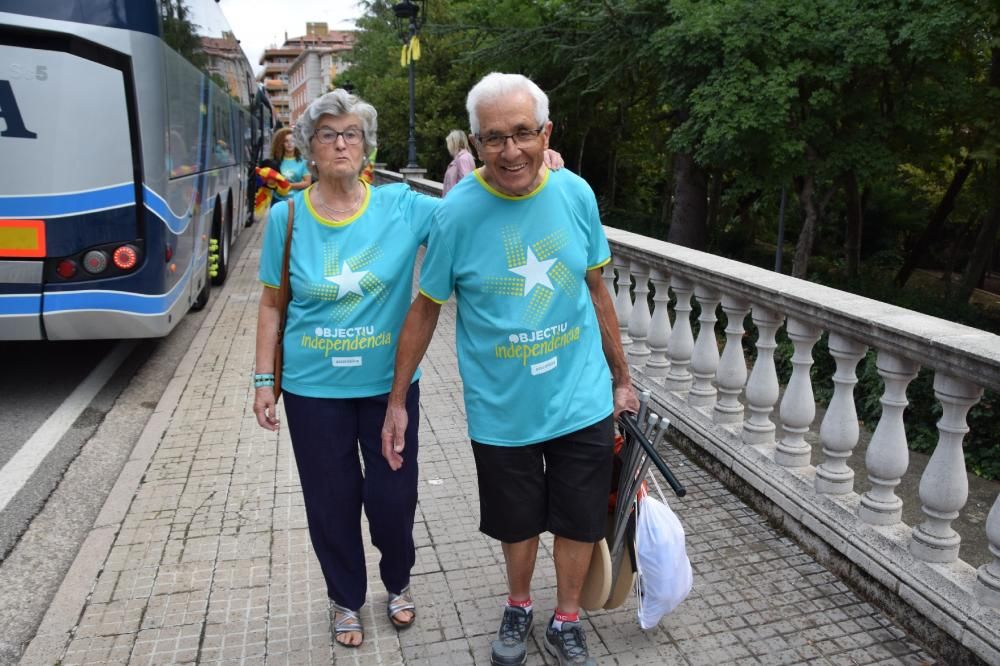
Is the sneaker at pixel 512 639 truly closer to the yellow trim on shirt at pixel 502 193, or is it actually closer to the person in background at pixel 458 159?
the yellow trim on shirt at pixel 502 193

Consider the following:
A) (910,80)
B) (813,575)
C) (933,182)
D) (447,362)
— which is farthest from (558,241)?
(933,182)

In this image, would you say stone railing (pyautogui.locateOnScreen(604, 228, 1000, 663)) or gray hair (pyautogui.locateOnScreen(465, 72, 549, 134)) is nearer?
gray hair (pyautogui.locateOnScreen(465, 72, 549, 134))

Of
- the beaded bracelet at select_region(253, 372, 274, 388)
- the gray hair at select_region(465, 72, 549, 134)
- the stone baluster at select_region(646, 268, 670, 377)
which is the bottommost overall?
the stone baluster at select_region(646, 268, 670, 377)

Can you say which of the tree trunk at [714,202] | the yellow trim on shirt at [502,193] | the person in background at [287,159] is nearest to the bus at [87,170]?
the person in background at [287,159]

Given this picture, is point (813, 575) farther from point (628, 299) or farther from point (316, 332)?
point (628, 299)

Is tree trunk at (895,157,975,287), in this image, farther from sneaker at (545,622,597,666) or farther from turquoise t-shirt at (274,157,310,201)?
sneaker at (545,622,597,666)

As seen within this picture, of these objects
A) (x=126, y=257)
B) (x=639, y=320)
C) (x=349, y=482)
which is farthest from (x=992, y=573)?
(x=126, y=257)

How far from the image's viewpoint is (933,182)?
69.6ft

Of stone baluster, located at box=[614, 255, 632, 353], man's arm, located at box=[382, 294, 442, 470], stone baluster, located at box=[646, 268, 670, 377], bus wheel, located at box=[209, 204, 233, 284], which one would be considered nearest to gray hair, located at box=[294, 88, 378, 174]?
man's arm, located at box=[382, 294, 442, 470]

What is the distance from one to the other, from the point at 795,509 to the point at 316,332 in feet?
7.56

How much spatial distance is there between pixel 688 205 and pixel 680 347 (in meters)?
16.0

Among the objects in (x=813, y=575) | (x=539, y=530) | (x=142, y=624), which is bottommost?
(x=142, y=624)

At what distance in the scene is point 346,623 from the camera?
3.29 metres

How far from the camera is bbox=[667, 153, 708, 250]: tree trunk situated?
20.5 meters
